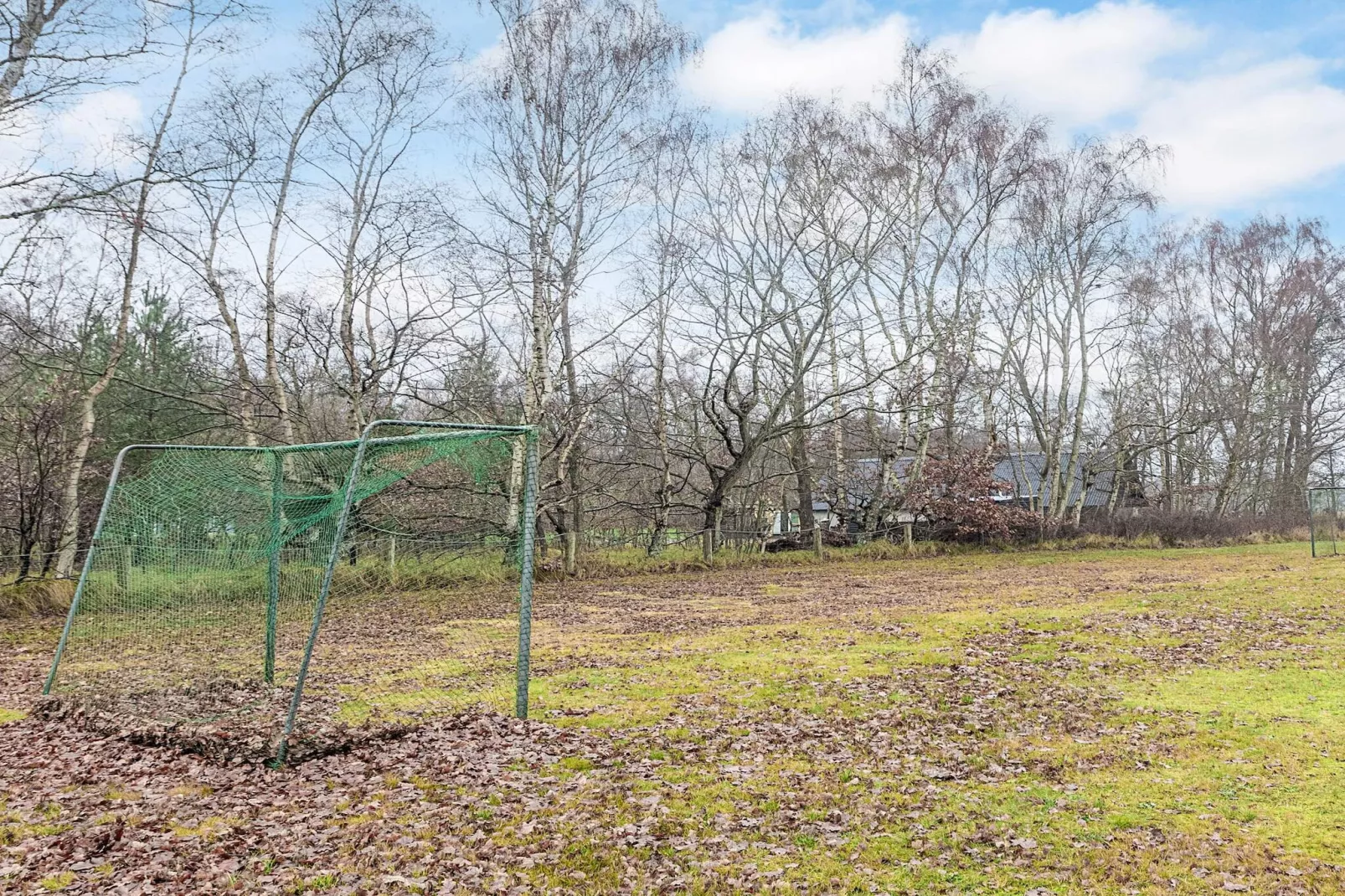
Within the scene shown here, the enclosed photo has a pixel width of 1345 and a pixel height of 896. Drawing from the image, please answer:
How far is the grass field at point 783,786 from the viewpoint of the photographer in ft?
13.4

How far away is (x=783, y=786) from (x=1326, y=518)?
101ft

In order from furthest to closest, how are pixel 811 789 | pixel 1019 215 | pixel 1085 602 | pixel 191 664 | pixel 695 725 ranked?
pixel 1019 215
pixel 1085 602
pixel 191 664
pixel 695 725
pixel 811 789

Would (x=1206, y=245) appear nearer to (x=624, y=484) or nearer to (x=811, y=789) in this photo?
(x=624, y=484)

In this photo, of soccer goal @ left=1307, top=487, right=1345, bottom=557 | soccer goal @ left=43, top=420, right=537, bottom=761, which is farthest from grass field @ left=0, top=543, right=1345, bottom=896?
soccer goal @ left=1307, top=487, right=1345, bottom=557

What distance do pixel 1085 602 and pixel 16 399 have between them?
17348mm

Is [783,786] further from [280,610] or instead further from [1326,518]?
[1326,518]

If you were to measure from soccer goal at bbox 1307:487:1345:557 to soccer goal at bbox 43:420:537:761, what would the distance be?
20.0 meters

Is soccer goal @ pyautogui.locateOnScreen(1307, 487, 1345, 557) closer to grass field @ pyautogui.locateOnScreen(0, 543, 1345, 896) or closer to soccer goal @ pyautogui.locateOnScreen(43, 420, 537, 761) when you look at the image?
grass field @ pyautogui.locateOnScreen(0, 543, 1345, 896)

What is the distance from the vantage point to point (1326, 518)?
28.5 metres

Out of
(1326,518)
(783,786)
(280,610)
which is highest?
(1326,518)

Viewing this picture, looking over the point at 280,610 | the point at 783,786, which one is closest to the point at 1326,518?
the point at 783,786

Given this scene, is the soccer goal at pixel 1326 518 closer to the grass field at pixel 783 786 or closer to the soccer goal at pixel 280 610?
the grass field at pixel 783 786

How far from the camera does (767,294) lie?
842 inches

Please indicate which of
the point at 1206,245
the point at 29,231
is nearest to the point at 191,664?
the point at 29,231
